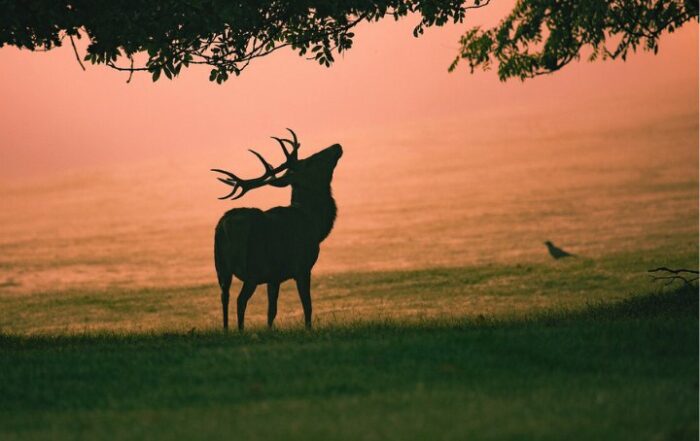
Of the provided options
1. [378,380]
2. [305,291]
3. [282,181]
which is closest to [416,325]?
[305,291]

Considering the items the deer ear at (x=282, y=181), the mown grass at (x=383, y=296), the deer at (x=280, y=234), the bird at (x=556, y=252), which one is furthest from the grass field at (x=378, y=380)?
the bird at (x=556, y=252)

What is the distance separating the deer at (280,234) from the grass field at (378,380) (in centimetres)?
72

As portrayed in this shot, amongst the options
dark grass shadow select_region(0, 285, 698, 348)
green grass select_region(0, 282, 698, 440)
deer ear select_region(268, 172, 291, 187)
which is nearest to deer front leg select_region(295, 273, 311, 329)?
dark grass shadow select_region(0, 285, 698, 348)

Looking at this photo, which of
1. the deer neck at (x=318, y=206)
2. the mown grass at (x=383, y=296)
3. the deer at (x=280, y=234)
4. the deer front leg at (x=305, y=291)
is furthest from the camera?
the mown grass at (x=383, y=296)

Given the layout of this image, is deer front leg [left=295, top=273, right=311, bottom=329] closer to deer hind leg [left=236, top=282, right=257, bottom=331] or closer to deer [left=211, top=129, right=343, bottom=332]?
deer [left=211, top=129, right=343, bottom=332]

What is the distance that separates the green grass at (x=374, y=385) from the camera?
9930 mm

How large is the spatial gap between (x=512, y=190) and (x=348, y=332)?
1593 inches

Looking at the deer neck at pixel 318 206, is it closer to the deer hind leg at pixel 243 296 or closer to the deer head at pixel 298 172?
the deer head at pixel 298 172

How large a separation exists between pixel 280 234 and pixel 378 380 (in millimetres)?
5778

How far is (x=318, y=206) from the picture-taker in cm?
1803

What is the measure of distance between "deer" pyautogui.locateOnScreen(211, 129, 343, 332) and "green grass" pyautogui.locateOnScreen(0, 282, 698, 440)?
3.73 feet

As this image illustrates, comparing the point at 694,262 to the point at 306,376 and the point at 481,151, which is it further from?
the point at 481,151

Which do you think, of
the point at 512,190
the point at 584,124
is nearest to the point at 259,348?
the point at 512,190

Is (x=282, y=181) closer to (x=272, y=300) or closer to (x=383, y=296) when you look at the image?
(x=272, y=300)
